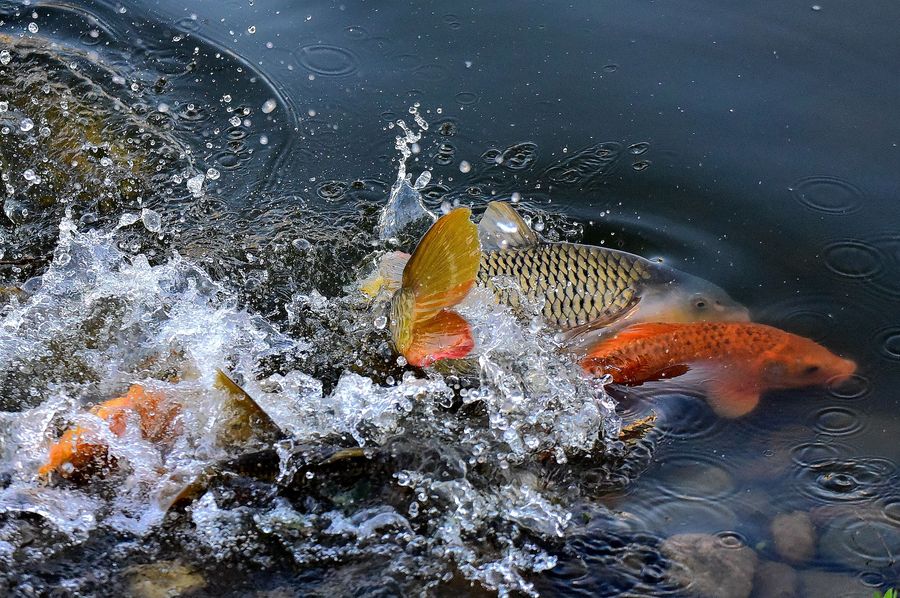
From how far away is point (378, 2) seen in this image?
471 cm

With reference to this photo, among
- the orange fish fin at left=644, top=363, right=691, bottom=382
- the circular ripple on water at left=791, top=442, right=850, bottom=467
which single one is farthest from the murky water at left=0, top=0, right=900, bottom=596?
the orange fish fin at left=644, top=363, right=691, bottom=382

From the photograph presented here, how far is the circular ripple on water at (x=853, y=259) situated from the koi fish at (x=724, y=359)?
1.48ft

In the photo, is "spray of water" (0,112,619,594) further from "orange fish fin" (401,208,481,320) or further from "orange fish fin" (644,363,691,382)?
"orange fish fin" (401,208,481,320)

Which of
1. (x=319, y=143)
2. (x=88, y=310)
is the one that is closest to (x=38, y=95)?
(x=319, y=143)

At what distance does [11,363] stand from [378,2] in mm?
2749

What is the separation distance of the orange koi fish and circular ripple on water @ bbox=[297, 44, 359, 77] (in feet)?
7.12

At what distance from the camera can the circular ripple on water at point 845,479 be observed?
2.65 meters

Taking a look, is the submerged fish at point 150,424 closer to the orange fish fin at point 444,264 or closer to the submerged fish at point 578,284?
the orange fish fin at point 444,264

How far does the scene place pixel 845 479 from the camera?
270 cm

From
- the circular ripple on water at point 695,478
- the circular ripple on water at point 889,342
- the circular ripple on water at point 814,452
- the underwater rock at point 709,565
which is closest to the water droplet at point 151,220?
the circular ripple on water at point 695,478

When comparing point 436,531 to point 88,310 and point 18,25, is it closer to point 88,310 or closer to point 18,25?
point 88,310

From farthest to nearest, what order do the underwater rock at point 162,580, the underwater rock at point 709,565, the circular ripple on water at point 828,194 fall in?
the circular ripple on water at point 828,194
the underwater rock at point 709,565
the underwater rock at point 162,580

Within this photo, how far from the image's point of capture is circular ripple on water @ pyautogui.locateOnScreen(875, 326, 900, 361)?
311 cm

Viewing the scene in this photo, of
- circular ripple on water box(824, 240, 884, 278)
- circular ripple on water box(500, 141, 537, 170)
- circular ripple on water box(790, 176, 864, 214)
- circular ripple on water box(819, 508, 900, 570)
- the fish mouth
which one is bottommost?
circular ripple on water box(819, 508, 900, 570)
